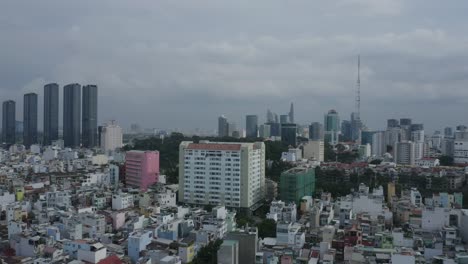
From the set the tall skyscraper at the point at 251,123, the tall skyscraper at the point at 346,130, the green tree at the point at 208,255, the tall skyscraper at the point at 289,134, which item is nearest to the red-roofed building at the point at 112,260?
the green tree at the point at 208,255

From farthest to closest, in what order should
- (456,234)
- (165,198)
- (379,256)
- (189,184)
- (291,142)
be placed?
1. (291,142)
2. (189,184)
3. (165,198)
4. (456,234)
5. (379,256)

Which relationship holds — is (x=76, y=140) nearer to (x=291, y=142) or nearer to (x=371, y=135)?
(x=291, y=142)

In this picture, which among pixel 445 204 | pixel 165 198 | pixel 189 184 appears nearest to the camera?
pixel 445 204

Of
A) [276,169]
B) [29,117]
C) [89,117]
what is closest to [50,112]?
[29,117]

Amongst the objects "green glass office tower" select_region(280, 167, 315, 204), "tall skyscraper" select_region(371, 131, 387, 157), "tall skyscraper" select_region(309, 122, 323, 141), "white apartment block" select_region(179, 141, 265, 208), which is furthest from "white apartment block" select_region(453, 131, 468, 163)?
"white apartment block" select_region(179, 141, 265, 208)

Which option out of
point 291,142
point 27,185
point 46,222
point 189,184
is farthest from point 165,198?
point 291,142

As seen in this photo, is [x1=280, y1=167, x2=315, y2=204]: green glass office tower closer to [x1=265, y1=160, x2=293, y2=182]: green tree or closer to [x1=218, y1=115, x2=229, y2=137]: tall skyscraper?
[x1=265, y1=160, x2=293, y2=182]: green tree
